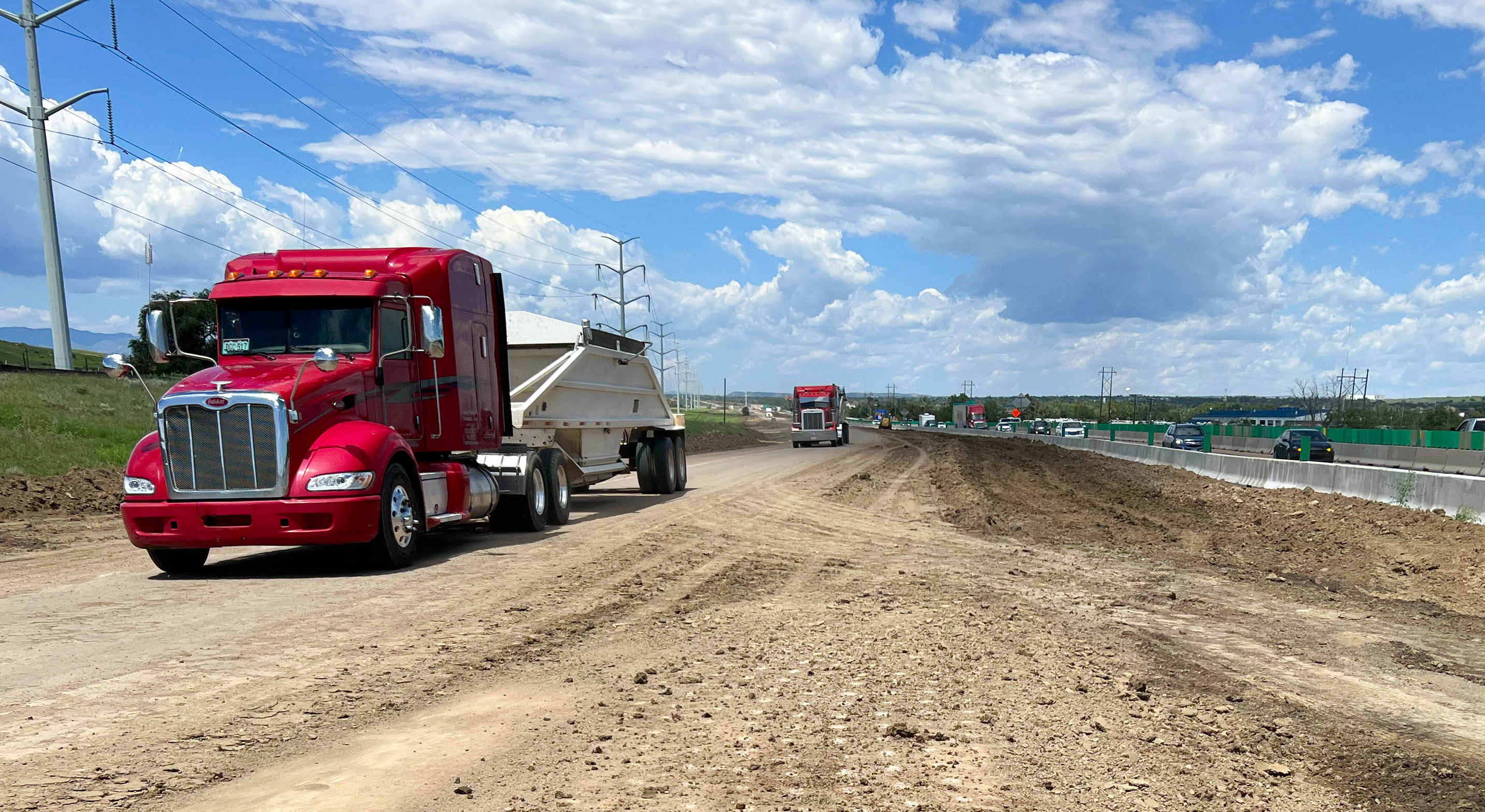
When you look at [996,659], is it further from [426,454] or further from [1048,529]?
[1048,529]

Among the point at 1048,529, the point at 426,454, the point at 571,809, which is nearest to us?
the point at 571,809

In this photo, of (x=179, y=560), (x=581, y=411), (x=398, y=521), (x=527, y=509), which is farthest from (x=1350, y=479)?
(x=179, y=560)

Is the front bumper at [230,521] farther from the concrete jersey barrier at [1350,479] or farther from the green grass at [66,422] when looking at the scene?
the concrete jersey barrier at [1350,479]

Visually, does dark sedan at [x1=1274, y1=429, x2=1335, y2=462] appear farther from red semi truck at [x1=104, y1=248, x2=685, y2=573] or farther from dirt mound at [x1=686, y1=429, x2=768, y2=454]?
red semi truck at [x1=104, y1=248, x2=685, y2=573]

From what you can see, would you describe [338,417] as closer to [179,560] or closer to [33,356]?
[179,560]

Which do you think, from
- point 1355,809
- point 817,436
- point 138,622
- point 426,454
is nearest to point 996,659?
point 1355,809

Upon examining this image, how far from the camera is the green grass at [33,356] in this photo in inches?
2621

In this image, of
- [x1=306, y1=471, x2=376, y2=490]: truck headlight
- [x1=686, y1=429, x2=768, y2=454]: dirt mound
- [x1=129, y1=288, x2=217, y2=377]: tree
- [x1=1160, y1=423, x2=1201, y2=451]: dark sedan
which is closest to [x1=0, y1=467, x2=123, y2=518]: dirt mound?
[x1=129, y1=288, x2=217, y2=377]: tree

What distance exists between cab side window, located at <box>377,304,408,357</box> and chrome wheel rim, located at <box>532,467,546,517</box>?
319 centimetres

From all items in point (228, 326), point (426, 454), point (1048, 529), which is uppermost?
point (228, 326)

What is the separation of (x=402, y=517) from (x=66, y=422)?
53.7ft

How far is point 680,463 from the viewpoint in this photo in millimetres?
23047

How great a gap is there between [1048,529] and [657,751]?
12677mm

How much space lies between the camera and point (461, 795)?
14.9 ft
